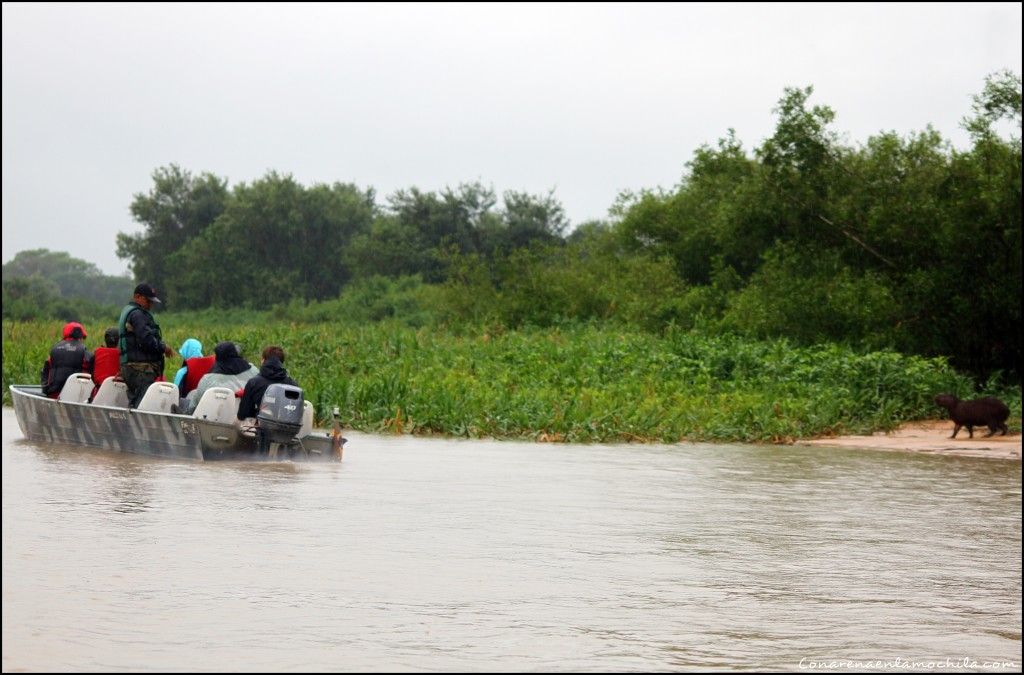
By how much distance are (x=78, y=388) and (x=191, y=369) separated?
81.8 inches

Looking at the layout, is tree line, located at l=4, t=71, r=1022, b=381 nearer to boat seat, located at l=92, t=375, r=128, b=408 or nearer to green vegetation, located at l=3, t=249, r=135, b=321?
boat seat, located at l=92, t=375, r=128, b=408

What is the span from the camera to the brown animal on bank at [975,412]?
2187 cm

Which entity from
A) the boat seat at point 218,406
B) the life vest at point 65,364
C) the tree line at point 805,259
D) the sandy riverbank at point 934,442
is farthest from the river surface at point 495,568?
the tree line at point 805,259

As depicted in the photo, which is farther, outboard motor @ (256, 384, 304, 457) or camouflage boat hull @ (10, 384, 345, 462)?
camouflage boat hull @ (10, 384, 345, 462)

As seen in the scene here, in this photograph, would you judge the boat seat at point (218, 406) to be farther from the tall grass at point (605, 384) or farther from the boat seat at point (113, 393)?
the tall grass at point (605, 384)

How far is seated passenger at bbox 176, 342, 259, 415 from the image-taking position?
54.9 feet

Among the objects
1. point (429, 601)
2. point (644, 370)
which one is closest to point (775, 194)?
point (644, 370)

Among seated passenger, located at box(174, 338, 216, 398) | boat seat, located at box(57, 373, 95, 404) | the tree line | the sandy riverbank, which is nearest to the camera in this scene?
seated passenger, located at box(174, 338, 216, 398)

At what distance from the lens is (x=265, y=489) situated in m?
14.1

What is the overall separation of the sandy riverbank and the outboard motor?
869cm

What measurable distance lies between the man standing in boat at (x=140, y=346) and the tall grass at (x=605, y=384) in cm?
462

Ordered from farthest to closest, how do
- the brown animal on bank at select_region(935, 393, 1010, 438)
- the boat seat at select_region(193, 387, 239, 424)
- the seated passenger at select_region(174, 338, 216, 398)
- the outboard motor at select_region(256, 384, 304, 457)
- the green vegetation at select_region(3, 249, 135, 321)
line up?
the green vegetation at select_region(3, 249, 135, 321) → the brown animal on bank at select_region(935, 393, 1010, 438) → the seated passenger at select_region(174, 338, 216, 398) → the boat seat at select_region(193, 387, 239, 424) → the outboard motor at select_region(256, 384, 304, 457)

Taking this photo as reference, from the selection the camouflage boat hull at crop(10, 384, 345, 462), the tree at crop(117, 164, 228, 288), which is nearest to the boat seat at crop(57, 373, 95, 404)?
the camouflage boat hull at crop(10, 384, 345, 462)

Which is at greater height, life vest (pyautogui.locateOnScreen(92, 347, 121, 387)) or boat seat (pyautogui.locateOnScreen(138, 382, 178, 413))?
life vest (pyautogui.locateOnScreen(92, 347, 121, 387))
